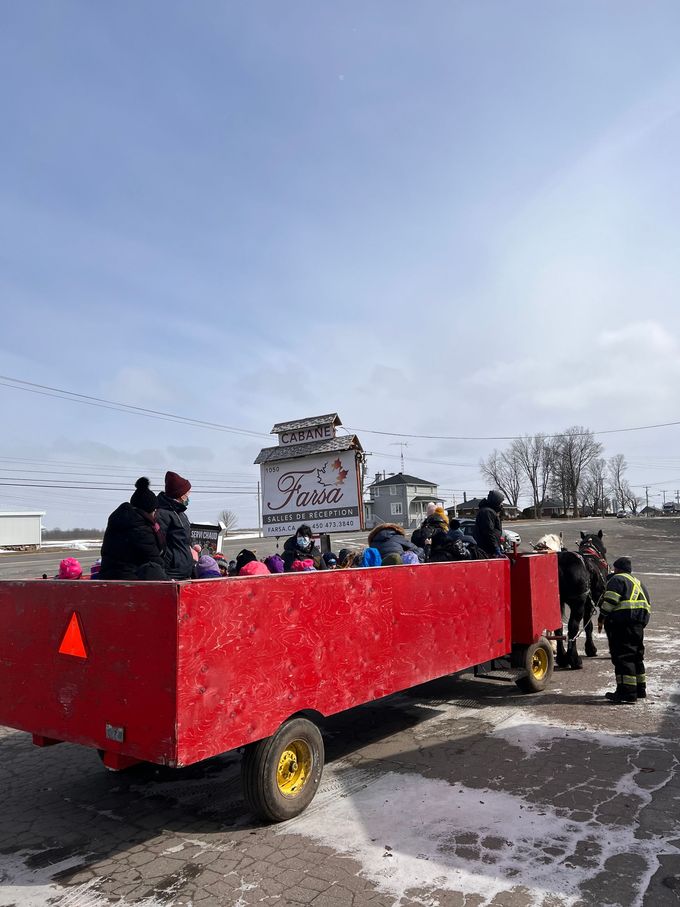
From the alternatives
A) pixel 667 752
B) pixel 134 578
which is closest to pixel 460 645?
pixel 667 752

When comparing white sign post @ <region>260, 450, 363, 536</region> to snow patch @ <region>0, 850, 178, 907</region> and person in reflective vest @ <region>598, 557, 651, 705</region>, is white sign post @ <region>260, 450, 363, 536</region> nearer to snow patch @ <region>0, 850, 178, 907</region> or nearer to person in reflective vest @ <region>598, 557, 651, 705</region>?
person in reflective vest @ <region>598, 557, 651, 705</region>

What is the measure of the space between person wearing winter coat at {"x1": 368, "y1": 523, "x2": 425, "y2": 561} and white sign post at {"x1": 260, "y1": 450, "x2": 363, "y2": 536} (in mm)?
3879

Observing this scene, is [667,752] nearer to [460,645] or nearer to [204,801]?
[460,645]

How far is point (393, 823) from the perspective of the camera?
161 inches

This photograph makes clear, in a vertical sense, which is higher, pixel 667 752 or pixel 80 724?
pixel 80 724

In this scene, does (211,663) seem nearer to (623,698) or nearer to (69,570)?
(69,570)

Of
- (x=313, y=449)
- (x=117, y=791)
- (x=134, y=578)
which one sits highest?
(x=313, y=449)

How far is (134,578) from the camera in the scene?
4527 millimetres

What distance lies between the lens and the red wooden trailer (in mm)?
3496

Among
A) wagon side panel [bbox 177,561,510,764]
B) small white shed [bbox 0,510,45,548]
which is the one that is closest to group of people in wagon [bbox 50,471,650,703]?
wagon side panel [bbox 177,561,510,764]

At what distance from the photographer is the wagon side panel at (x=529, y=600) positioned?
23.2ft

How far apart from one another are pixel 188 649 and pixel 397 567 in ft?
6.88

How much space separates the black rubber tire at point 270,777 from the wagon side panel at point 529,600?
11.7 feet

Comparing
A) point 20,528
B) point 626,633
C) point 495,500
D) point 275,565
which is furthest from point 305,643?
point 20,528
